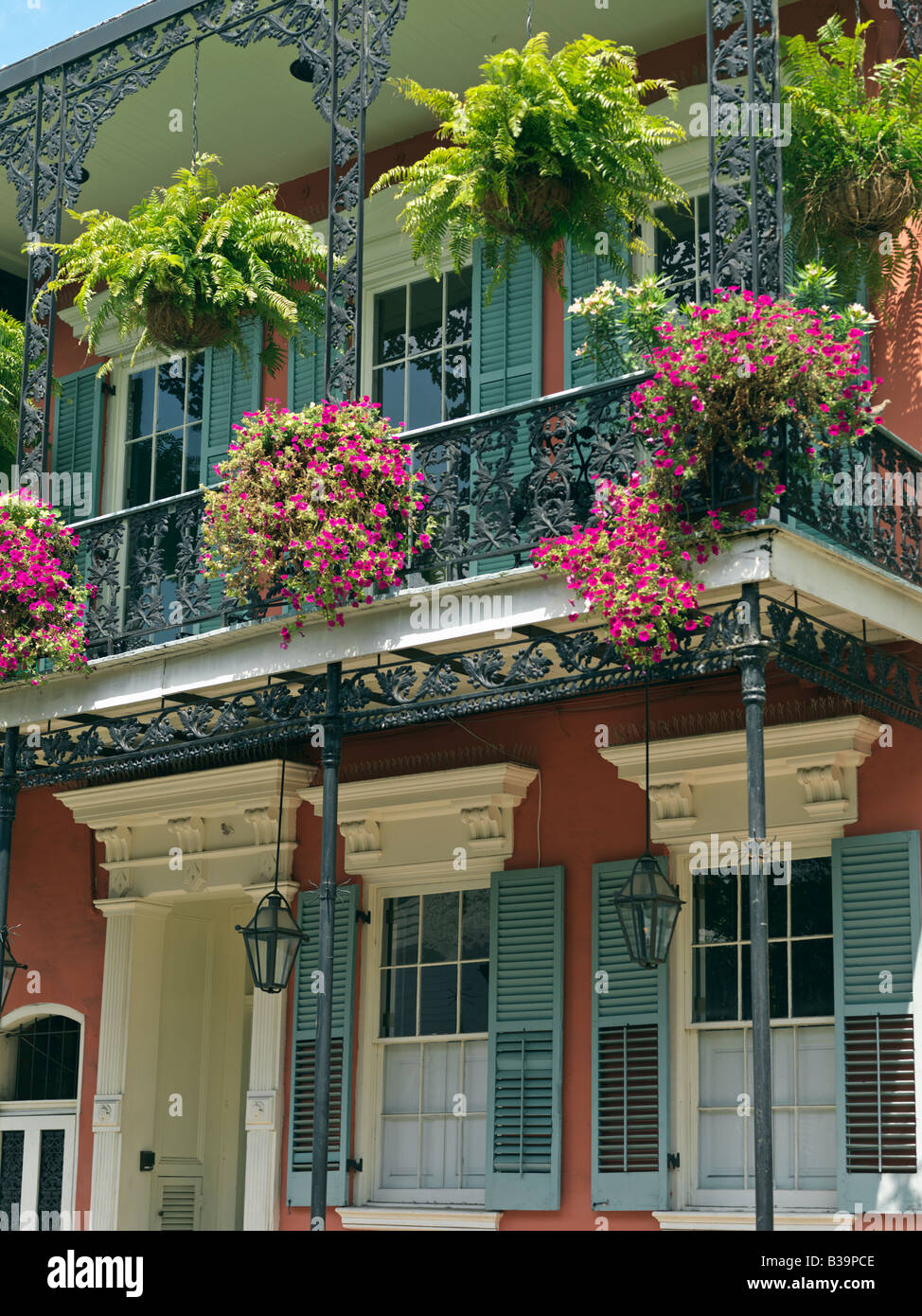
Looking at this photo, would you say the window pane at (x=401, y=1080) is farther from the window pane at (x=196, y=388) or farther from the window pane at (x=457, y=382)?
the window pane at (x=196, y=388)

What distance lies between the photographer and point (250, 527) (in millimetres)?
7387

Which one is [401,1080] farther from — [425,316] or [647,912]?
[425,316]

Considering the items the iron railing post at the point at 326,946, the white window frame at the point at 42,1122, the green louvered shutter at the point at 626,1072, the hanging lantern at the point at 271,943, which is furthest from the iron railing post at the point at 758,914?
the white window frame at the point at 42,1122

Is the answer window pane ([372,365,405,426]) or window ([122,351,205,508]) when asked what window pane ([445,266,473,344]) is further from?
window ([122,351,205,508])

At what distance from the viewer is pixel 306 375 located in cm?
1051

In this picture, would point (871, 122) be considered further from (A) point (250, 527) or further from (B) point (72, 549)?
(B) point (72, 549)

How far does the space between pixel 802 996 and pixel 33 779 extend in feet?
13.0

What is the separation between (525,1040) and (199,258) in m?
4.37

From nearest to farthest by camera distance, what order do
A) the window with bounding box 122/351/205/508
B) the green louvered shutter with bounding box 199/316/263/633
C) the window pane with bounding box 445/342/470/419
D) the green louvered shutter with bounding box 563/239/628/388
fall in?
the green louvered shutter with bounding box 563/239/628/388 < the window pane with bounding box 445/342/470/419 < the green louvered shutter with bounding box 199/316/263/633 < the window with bounding box 122/351/205/508

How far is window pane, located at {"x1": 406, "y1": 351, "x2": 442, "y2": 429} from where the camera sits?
1011 cm

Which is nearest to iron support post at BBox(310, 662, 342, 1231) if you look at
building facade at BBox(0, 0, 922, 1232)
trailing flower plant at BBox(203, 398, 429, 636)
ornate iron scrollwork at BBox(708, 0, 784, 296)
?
building facade at BBox(0, 0, 922, 1232)

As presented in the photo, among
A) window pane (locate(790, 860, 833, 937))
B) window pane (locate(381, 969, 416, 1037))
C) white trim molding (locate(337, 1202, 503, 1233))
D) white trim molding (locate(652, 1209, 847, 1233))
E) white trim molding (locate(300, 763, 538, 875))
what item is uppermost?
white trim molding (locate(300, 763, 538, 875))

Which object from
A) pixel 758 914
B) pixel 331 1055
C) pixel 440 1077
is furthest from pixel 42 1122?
pixel 758 914

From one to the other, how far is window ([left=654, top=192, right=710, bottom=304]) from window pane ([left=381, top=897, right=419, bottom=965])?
11.8 feet
